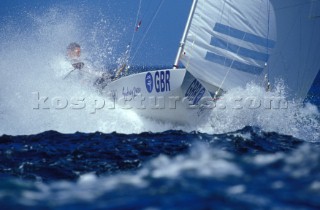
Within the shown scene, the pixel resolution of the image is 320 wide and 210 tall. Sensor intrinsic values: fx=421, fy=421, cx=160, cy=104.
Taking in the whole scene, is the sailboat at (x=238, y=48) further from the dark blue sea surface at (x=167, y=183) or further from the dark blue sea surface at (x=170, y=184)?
the dark blue sea surface at (x=170, y=184)

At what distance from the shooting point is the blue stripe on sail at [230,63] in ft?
40.0

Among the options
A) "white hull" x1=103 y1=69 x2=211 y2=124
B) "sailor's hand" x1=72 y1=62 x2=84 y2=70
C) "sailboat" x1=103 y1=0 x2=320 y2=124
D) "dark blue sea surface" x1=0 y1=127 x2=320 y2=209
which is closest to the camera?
"dark blue sea surface" x1=0 y1=127 x2=320 y2=209

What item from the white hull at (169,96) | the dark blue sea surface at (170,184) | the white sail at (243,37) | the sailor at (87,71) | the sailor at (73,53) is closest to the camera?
the dark blue sea surface at (170,184)

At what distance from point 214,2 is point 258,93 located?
292 centimetres

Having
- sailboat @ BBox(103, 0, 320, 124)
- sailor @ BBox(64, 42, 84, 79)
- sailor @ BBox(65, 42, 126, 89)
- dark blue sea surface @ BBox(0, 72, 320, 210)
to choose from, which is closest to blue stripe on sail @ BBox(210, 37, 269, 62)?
sailboat @ BBox(103, 0, 320, 124)

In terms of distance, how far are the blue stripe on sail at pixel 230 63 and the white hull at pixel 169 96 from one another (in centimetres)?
202

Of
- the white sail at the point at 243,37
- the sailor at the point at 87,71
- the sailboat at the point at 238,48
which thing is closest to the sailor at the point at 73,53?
the sailor at the point at 87,71

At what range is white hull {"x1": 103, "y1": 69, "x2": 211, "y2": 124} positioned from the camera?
10221 mm

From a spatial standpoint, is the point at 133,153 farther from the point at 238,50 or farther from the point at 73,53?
the point at 73,53

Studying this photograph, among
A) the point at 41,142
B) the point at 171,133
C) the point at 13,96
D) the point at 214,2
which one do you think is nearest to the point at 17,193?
the point at 41,142

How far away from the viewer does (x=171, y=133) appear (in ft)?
32.9

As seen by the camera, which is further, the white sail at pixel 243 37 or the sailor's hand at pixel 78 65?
the sailor's hand at pixel 78 65

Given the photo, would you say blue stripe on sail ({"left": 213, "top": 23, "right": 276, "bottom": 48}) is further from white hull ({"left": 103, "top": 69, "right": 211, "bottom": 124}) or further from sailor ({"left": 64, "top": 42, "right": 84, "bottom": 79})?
sailor ({"left": 64, "top": 42, "right": 84, "bottom": 79})

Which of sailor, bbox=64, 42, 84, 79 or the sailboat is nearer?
the sailboat
